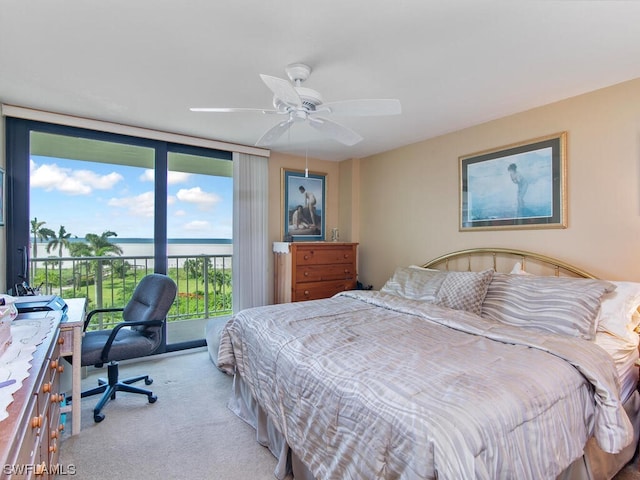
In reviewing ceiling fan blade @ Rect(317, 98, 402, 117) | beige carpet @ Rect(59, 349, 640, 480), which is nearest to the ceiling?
ceiling fan blade @ Rect(317, 98, 402, 117)

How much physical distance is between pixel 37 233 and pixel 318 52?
10.6 feet

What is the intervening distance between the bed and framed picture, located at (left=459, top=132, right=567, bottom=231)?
0.44 m

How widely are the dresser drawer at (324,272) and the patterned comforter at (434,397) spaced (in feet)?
5.51

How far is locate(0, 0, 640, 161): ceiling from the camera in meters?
1.58

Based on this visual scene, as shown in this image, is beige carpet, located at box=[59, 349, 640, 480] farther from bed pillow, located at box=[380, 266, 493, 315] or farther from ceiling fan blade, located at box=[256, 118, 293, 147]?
ceiling fan blade, located at box=[256, 118, 293, 147]

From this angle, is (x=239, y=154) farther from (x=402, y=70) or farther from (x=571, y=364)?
(x=571, y=364)

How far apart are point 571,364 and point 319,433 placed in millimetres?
1250

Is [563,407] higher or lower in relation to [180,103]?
lower

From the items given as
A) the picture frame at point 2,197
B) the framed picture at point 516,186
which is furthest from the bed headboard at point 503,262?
the picture frame at point 2,197

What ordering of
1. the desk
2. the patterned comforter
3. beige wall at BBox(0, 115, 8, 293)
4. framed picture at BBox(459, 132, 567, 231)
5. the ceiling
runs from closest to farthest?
the patterned comforter, the ceiling, the desk, framed picture at BBox(459, 132, 567, 231), beige wall at BBox(0, 115, 8, 293)

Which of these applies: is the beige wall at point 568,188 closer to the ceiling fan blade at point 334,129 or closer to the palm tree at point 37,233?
the ceiling fan blade at point 334,129

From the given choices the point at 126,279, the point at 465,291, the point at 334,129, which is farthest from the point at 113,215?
the point at 465,291

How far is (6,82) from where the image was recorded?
2332mm

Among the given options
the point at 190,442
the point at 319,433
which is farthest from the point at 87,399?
the point at 319,433
